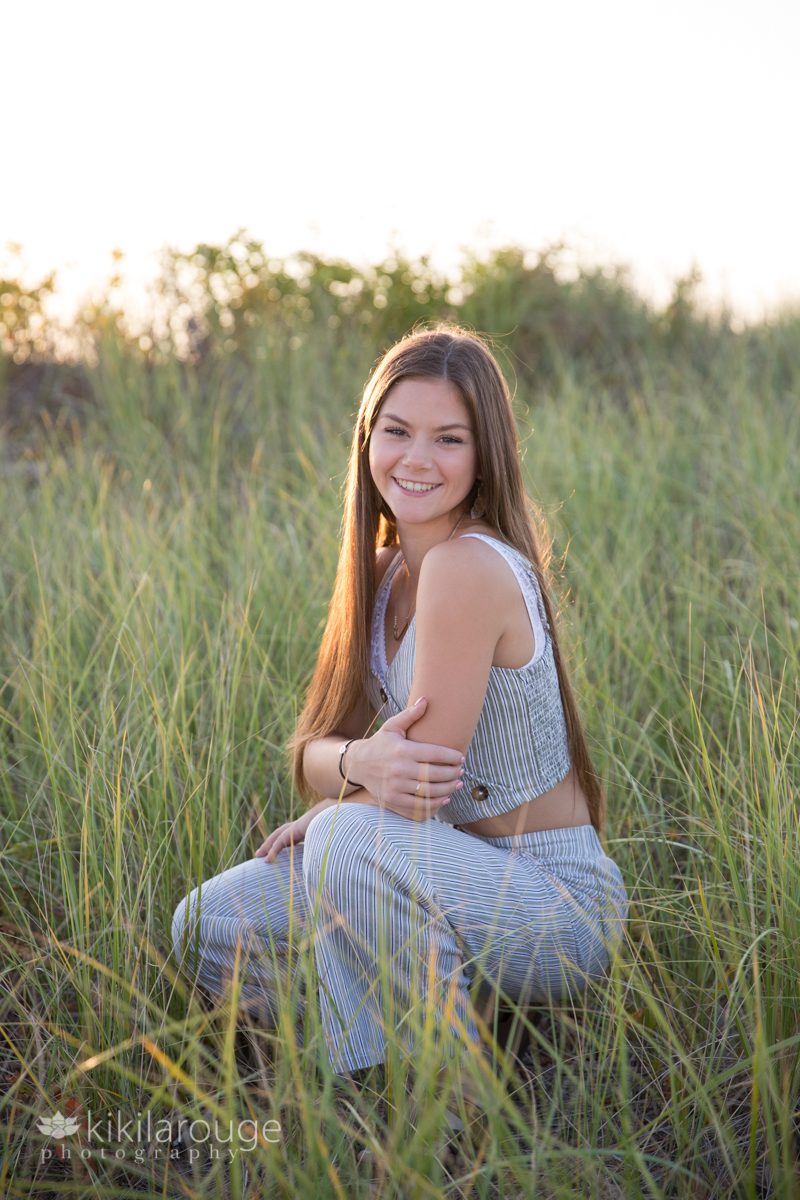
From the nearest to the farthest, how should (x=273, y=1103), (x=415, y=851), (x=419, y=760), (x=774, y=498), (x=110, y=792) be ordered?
(x=273, y=1103)
(x=415, y=851)
(x=419, y=760)
(x=110, y=792)
(x=774, y=498)

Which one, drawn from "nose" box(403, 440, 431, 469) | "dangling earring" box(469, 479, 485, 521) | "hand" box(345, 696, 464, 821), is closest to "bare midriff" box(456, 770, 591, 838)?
"hand" box(345, 696, 464, 821)

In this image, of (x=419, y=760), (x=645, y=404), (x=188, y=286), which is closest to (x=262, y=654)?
(x=419, y=760)

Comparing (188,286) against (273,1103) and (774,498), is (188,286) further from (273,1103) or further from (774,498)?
(273,1103)

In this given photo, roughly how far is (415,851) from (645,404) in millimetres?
4713

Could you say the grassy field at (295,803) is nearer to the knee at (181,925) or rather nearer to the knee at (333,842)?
the knee at (181,925)

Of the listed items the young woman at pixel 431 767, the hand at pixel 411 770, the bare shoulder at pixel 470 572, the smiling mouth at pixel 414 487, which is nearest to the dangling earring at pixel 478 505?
the young woman at pixel 431 767

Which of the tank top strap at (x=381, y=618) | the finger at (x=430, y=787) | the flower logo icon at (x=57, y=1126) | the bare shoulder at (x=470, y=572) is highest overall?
the bare shoulder at (x=470, y=572)

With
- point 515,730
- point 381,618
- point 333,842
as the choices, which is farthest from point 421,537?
point 333,842

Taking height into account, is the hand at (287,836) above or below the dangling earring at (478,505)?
below

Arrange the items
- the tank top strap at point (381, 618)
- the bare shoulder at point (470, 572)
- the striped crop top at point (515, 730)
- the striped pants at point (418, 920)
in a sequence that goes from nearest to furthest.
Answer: the striped pants at point (418, 920)
the bare shoulder at point (470, 572)
the striped crop top at point (515, 730)
the tank top strap at point (381, 618)

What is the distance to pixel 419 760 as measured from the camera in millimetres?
1961

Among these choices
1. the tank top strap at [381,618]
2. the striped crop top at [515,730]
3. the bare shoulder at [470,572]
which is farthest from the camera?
the tank top strap at [381,618]

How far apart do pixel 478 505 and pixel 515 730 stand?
498mm

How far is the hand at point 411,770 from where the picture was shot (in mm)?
1959
